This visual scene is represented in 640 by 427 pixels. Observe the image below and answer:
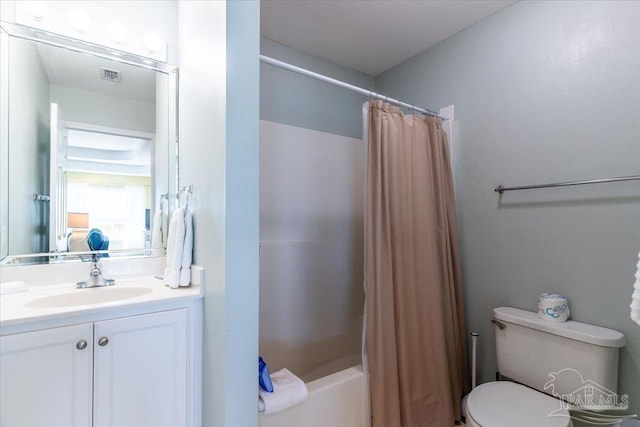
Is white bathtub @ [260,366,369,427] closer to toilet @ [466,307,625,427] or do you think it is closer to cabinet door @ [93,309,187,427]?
cabinet door @ [93,309,187,427]

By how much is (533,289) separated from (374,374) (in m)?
1.04

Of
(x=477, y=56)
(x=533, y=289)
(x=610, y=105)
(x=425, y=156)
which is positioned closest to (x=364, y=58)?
(x=477, y=56)

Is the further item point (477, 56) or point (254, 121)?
point (477, 56)

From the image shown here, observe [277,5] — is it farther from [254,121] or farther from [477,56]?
[477,56]

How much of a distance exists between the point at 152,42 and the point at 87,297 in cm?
132

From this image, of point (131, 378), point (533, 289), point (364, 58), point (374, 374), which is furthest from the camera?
point (364, 58)

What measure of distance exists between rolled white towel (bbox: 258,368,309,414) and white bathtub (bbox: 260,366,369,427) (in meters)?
0.07

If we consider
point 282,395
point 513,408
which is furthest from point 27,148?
point 513,408

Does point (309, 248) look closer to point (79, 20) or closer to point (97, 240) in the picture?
point (97, 240)

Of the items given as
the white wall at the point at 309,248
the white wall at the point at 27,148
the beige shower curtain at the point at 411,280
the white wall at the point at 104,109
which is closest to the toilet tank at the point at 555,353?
the beige shower curtain at the point at 411,280

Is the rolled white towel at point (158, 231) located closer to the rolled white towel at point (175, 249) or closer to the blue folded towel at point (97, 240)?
the blue folded towel at point (97, 240)

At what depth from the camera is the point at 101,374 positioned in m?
1.02

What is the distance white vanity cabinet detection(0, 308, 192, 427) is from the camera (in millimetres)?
916

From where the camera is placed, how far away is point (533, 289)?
1.67m
